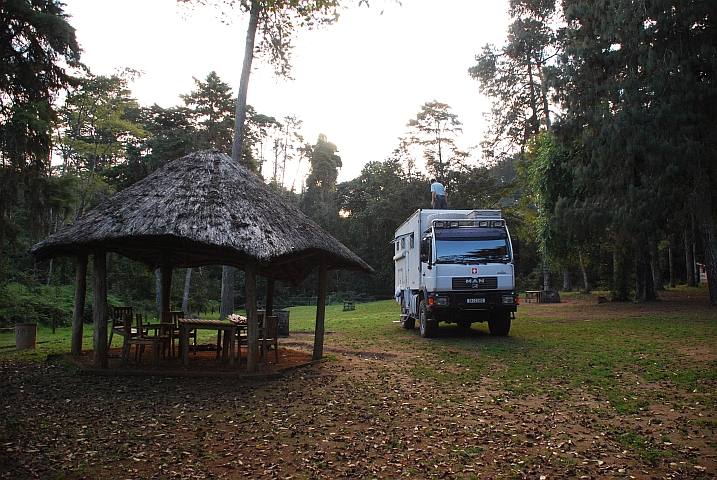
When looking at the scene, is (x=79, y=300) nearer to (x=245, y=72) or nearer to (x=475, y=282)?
(x=475, y=282)

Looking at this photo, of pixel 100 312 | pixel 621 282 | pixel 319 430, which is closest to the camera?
pixel 319 430

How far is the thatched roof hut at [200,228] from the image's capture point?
30.4 feet

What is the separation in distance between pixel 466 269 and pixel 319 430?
8.63 m

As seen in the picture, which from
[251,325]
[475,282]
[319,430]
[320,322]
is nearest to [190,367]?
[251,325]

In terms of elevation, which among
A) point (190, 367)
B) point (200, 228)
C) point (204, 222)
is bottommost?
point (190, 367)

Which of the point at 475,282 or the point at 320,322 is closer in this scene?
the point at 320,322

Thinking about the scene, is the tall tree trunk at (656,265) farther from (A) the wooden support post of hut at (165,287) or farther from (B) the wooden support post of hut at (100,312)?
(B) the wooden support post of hut at (100,312)

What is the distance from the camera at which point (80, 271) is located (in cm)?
1166

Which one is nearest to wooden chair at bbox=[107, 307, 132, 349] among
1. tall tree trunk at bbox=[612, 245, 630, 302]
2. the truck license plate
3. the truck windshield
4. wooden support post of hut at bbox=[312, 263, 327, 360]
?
wooden support post of hut at bbox=[312, 263, 327, 360]

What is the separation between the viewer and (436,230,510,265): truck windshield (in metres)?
14.3

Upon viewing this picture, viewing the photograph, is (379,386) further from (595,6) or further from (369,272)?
(595,6)

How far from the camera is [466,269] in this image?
14227 millimetres

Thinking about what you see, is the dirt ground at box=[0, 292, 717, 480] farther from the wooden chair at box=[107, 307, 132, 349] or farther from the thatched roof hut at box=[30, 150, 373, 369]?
the thatched roof hut at box=[30, 150, 373, 369]

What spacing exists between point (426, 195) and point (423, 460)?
39.4m
